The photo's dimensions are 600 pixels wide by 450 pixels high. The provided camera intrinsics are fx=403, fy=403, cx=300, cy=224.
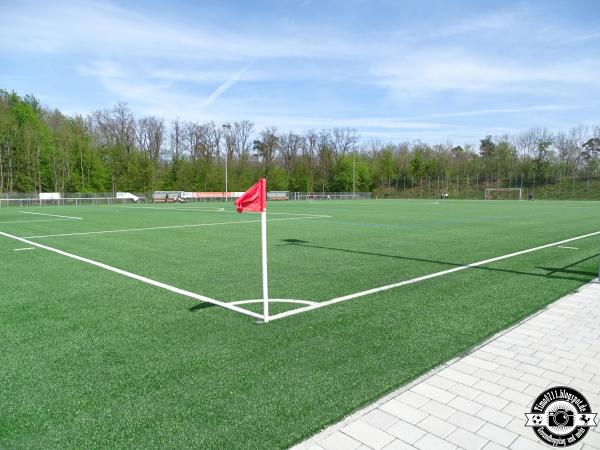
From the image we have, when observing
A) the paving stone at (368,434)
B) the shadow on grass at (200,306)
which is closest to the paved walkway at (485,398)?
the paving stone at (368,434)

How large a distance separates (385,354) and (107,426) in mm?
2487

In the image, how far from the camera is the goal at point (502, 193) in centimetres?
7871

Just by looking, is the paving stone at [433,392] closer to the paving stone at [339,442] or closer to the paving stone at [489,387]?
the paving stone at [489,387]

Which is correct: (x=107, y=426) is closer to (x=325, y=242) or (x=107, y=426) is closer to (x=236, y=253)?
(x=236, y=253)

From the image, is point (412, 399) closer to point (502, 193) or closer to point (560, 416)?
point (560, 416)

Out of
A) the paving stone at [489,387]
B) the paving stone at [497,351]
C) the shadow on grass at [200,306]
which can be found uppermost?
the shadow on grass at [200,306]

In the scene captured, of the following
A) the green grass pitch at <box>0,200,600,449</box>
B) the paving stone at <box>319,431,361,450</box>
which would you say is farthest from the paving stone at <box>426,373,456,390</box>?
the paving stone at <box>319,431,361,450</box>

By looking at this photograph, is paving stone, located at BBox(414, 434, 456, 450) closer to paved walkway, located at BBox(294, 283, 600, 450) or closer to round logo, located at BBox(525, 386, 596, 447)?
paved walkway, located at BBox(294, 283, 600, 450)

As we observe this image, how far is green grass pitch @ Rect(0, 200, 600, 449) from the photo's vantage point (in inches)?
113

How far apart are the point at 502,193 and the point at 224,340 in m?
87.5

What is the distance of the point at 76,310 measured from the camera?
5605 mm

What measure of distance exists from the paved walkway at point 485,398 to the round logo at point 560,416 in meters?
0.06

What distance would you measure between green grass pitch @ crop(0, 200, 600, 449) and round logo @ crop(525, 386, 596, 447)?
0.91 meters

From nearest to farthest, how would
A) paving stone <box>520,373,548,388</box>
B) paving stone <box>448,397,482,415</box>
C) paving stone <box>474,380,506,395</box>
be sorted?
paving stone <box>448,397,482,415</box>, paving stone <box>474,380,506,395</box>, paving stone <box>520,373,548,388</box>
